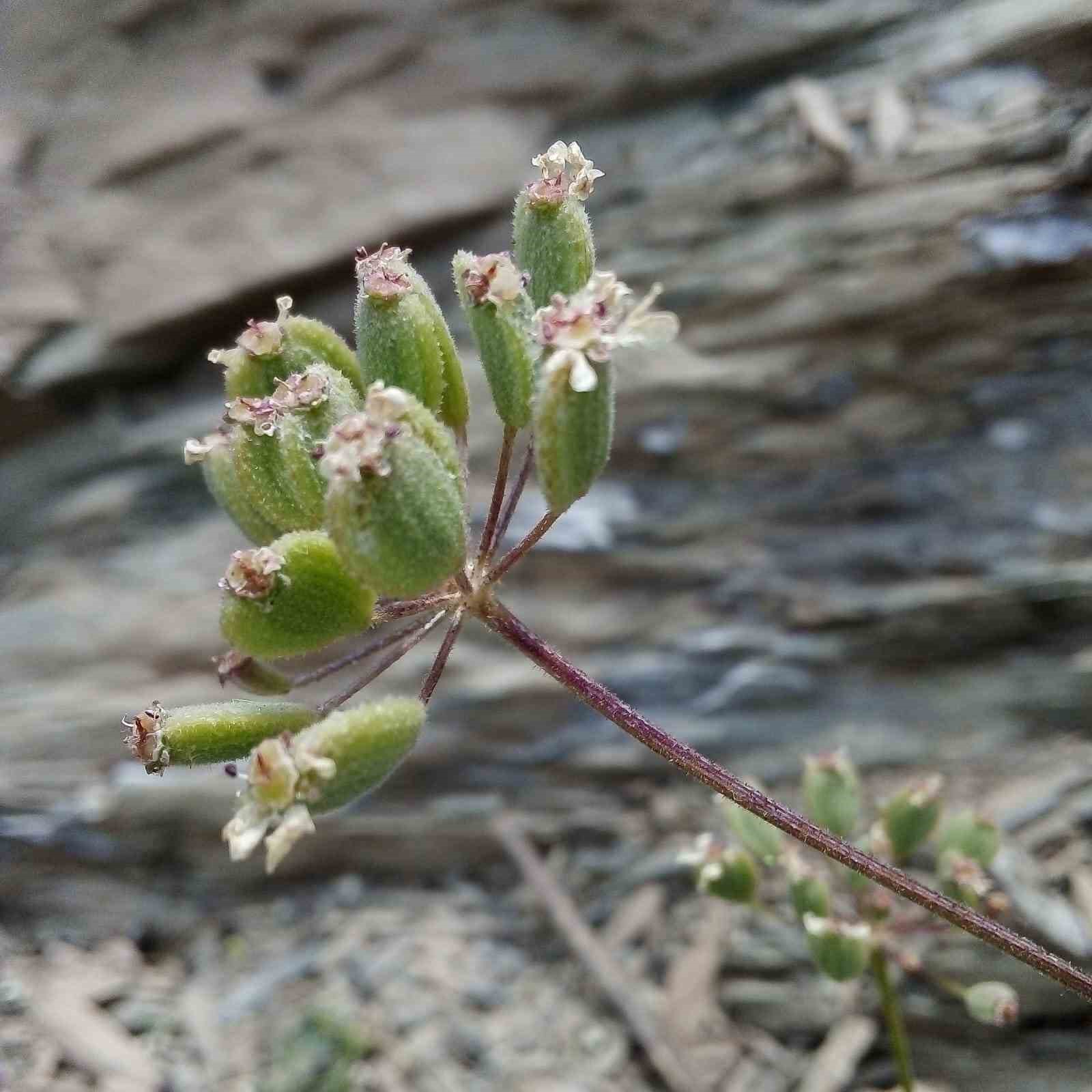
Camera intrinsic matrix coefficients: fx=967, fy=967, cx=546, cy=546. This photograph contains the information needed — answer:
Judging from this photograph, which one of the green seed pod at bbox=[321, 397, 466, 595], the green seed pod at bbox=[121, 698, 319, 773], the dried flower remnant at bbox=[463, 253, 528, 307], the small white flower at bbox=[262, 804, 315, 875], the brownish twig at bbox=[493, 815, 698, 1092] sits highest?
the dried flower remnant at bbox=[463, 253, 528, 307]

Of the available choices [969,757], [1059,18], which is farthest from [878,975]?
[1059,18]

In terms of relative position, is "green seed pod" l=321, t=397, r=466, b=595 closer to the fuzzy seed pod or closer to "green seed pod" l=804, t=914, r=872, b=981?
the fuzzy seed pod

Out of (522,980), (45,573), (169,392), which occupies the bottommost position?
(522,980)

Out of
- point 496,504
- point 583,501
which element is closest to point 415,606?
point 496,504

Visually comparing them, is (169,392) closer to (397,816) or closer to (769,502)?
(397,816)

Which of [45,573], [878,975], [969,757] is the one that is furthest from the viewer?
[45,573]

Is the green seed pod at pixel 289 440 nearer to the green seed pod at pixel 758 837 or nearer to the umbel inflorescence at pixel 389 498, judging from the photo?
the umbel inflorescence at pixel 389 498

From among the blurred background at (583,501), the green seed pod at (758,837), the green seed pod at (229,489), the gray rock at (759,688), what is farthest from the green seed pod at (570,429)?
the gray rock at (759,688)

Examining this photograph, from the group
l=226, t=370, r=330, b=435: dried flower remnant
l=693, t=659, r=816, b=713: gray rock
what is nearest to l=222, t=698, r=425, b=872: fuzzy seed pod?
l=226, t=370, r=330, b=435: dried flower remnant
